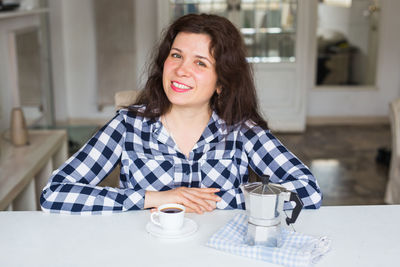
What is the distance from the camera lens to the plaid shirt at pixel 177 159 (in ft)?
5.15

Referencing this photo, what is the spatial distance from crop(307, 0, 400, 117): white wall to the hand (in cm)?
420

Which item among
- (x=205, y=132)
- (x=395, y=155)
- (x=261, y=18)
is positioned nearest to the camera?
(x=205, y=132)

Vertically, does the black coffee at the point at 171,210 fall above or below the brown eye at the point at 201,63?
below

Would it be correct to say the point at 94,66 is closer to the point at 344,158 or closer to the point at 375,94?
the point at 344,158

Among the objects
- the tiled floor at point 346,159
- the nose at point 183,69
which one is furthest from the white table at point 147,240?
the tiled floor at point 346,159

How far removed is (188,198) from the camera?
1433mm

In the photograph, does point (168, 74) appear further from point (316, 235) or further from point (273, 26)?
point (273, 26)

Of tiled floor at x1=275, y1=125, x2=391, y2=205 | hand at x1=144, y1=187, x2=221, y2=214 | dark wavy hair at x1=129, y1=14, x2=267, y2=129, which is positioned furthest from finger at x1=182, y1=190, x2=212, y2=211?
tiled floor at x1=275, y1=125, x2=391, y2=205

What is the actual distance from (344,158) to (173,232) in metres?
3.33

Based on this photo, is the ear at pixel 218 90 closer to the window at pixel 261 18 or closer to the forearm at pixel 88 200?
the forearm at pixel 88 200

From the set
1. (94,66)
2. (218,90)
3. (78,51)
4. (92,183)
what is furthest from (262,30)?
(92,183)

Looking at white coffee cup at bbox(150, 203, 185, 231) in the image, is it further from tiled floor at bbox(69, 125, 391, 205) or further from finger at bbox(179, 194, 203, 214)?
tiled floor at bbox(69, 125, 391, 205)

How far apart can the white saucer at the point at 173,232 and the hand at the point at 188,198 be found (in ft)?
0.43

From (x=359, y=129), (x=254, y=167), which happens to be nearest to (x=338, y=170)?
(x=359, y=129)
